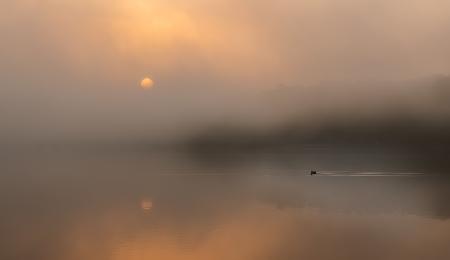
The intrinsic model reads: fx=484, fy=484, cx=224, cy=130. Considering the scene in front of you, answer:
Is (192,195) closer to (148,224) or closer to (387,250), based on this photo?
(148,224)

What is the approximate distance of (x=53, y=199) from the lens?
4016cm

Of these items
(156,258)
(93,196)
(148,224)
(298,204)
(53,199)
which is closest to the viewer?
(156,258)

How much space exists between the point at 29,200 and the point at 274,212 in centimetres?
1971

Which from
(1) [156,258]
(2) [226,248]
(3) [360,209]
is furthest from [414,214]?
(1) [156,258]

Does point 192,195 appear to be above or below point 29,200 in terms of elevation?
above

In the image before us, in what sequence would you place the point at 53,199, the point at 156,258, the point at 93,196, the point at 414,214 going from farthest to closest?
the point at 93,196, the point at 53,199, the point at 414,214, the point at 156,258

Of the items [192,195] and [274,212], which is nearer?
[274,212]

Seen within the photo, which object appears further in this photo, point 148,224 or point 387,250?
point 148,224

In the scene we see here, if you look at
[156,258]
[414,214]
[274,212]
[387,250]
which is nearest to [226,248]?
[156,258]

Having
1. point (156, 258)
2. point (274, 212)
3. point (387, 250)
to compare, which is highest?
point (274, 212)

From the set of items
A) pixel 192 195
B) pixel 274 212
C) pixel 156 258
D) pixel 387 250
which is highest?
pixel 192 195

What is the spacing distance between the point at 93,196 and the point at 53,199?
3.75 m

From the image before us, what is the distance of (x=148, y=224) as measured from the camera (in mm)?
27000

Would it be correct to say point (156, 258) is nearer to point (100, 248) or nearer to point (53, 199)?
point (100, 248)
